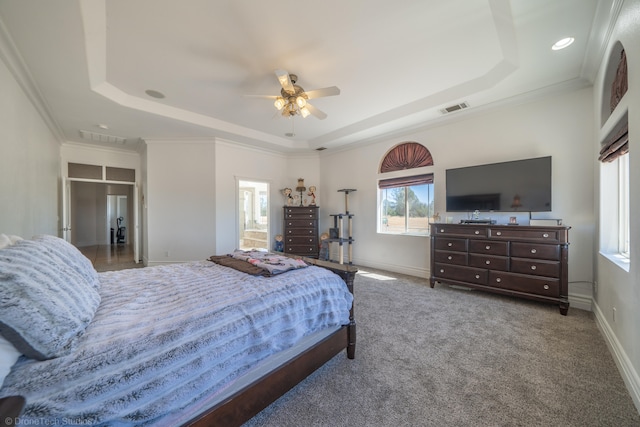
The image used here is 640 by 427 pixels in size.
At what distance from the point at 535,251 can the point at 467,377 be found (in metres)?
2.08

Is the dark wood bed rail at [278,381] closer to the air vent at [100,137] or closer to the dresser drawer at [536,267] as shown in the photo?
the dresser drawer at [536,267]

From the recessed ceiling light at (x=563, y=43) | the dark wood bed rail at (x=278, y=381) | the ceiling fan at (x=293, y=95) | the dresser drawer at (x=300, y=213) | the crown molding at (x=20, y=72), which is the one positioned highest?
the recessed ceiling light at (x=563, y=43)

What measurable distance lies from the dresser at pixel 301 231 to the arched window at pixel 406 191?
1.57 meters

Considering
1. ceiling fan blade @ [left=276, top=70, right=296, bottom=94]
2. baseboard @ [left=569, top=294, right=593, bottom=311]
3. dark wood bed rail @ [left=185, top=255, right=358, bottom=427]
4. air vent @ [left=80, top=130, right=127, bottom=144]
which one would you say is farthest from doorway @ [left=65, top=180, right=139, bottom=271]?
baseboard @ [left=569, top=294, right=593, bottom=311]

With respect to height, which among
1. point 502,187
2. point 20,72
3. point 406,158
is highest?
point 20,72

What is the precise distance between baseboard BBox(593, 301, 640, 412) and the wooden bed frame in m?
1.83

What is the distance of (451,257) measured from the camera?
3.68 metres

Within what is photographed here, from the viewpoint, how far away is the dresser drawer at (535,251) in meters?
2.89

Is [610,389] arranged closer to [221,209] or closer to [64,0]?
[64,0]

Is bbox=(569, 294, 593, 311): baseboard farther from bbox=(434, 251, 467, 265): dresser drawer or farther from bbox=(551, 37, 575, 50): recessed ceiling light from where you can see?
bbox=(551, 37, 575, 50): recessed ceiling light

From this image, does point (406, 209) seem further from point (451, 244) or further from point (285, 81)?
point (285, 81)

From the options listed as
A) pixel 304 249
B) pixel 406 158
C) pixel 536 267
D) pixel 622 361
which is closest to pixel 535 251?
pixel 536 267

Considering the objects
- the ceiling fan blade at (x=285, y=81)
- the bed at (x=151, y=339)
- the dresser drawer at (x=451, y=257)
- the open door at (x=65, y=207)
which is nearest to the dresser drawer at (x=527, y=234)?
the dresser drawer at (x=451, y=257)

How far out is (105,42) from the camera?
2.43 metres
